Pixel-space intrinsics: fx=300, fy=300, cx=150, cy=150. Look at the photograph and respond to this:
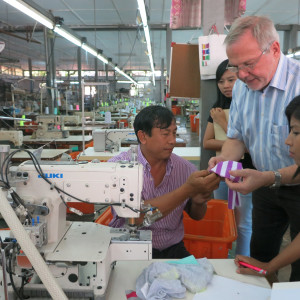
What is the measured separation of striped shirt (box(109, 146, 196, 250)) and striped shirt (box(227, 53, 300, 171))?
1.58 ft

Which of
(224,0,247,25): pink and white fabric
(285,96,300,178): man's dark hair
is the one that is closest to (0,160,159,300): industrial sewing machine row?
(285,96,300,178): man's dark hair

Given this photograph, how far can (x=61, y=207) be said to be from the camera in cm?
137

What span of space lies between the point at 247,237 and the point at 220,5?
2191mm

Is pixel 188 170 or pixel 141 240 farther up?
pixel 188 170

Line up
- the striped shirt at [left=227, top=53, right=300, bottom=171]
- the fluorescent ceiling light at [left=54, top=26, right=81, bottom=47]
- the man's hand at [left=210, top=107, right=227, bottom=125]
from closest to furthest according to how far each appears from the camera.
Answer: the striped shirt at [left=227, top=53, right=300, bottom=171] < the man's hand at [left=210, top=107, right=227, bottom=125] < the fluorescent ceiling light at [left=54, top=26, right=81, bottom=47]

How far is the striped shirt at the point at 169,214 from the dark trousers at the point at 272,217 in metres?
0.47

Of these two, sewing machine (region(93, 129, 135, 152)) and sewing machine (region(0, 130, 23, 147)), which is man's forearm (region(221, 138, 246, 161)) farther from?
sewing machine (region(0, 130, 23, 147))

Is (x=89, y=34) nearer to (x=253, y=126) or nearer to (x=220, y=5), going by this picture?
(x=220, y=5)

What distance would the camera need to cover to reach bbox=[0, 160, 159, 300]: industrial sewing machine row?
1212 mm

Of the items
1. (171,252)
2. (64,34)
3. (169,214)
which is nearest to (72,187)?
(169,214)

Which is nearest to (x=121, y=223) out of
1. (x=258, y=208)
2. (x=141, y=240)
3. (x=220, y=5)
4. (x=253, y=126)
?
(x=141, y=240)

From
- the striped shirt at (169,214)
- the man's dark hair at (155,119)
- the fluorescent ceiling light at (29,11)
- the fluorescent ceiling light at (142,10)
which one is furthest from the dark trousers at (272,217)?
the fluorescent ceiling light at (29,11)

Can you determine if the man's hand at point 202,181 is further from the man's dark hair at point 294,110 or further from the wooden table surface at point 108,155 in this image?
the wooden table surface at point 108,155

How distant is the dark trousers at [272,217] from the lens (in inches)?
64.4
